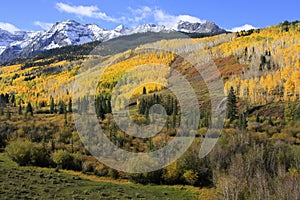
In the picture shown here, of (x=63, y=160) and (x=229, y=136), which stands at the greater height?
(x=229, y=136)

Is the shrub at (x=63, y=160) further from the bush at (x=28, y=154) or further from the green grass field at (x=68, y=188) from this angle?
the green grass field at (x=68, y=188)

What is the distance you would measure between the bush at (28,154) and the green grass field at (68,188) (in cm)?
526

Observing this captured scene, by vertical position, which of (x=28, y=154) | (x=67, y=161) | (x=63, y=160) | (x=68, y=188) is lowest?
(x=68, y=188)

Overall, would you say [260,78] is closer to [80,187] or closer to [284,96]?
[284,96]

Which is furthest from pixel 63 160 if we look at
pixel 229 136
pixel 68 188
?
pixel 229 136

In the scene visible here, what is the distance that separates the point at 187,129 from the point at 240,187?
150ft

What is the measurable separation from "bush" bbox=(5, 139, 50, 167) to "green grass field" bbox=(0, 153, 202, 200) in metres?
5.26

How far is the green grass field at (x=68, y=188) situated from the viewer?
39250 millimetres

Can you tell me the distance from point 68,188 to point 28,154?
61.5ft

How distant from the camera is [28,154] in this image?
2360 inches

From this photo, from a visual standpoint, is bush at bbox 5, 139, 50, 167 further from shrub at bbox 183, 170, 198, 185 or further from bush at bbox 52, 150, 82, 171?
shrub at bbox 183, 170, 198, 185

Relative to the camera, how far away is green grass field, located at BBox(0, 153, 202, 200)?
3925 cm

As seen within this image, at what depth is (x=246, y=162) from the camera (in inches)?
1976

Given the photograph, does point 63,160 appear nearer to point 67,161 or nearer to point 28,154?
point 67,161
